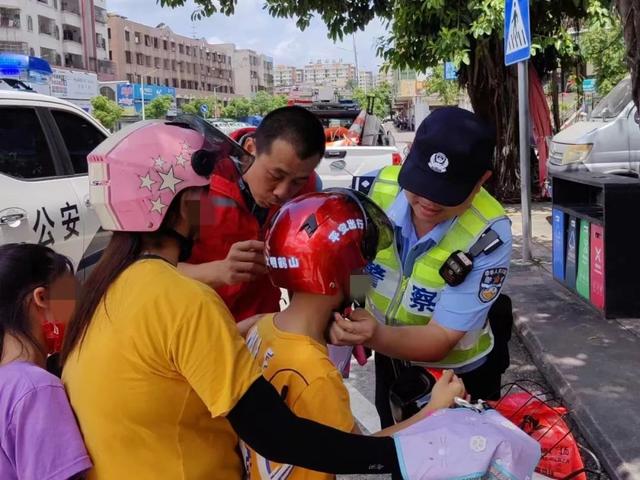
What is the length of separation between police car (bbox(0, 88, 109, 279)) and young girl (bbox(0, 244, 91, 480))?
8.66 ft

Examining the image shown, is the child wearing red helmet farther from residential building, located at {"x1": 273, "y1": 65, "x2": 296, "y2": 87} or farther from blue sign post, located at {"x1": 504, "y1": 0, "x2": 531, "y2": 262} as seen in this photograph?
residential building, located at {"x1": 273, "y1": 65, "x2": 296, "y2": 87}

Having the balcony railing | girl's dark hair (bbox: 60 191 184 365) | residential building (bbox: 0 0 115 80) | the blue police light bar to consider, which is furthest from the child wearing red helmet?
the balcony railing

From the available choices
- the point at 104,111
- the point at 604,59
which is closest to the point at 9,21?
the point at 104,111

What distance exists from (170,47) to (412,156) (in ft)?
328

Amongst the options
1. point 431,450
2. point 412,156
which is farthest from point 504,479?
point 412,156

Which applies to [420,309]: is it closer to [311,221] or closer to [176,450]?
[311,221]

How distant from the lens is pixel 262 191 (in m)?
2.40

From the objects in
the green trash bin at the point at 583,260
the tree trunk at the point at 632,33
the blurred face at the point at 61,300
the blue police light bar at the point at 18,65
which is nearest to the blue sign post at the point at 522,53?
the green trash bin at the point at 583,260

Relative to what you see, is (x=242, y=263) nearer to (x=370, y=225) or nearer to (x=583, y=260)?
(x=370, y=225)

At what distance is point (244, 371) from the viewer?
1201mm

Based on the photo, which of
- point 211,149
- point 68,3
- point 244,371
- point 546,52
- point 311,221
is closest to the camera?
point 244,371

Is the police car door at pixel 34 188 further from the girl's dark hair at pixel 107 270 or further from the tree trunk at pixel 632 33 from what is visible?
the tree trunk at pixel 632 33

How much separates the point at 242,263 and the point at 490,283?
69cm

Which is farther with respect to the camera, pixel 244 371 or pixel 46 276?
pixel 46 276
